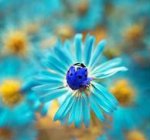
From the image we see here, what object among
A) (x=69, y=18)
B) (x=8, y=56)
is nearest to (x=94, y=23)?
(x=69, y=18)

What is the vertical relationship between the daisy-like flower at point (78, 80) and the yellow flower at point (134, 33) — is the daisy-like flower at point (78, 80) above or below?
below

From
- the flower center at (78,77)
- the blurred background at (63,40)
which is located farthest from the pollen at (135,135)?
the flower center at (78,77)

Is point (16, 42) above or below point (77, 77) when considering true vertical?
above

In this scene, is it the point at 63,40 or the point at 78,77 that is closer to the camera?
the point at 78,77

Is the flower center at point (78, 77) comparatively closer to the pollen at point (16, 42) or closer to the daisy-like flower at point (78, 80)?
the daisy-like flower at point (78, 80)

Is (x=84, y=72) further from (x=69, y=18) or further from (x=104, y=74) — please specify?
(x=69, y=18)

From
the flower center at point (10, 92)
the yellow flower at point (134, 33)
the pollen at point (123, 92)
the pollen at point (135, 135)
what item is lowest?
the pollen at point (135, 135)

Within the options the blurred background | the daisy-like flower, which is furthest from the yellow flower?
the daisy-like flower

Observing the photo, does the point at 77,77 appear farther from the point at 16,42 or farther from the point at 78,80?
the point at 16,42

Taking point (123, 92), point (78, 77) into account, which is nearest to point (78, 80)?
point (78, 77)
